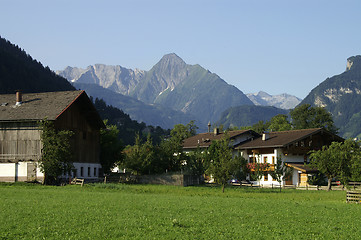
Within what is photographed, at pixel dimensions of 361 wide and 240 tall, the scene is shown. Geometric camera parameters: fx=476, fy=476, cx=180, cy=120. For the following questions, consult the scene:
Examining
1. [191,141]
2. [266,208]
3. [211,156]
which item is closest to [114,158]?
[211,156]

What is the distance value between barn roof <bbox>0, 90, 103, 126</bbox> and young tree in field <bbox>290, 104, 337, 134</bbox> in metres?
77.9

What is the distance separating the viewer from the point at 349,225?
70.9ft

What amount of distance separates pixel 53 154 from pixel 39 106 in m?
9.80

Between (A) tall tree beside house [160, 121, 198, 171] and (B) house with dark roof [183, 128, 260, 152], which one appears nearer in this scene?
(A) tall tree beside house [160, 121, 198, 171]

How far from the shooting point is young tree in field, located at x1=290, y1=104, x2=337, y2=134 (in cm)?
12950

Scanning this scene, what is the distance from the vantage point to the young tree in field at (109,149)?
76.5m

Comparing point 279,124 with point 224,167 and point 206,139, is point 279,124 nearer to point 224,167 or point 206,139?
point 206,139

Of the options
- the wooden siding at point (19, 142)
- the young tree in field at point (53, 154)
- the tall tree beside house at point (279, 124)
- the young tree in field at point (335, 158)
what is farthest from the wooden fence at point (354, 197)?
the tall tree beside house at point (279, 124)

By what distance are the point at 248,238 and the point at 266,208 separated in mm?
11708

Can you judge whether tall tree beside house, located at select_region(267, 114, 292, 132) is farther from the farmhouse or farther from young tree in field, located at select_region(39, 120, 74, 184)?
young tree in field, located at select_region(39, 120, 74, 184)

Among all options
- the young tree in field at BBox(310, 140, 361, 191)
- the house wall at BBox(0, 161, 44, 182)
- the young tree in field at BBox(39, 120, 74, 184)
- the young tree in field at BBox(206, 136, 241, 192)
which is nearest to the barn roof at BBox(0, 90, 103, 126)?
the young tree in field at BBox(39, 120, 74, 184)

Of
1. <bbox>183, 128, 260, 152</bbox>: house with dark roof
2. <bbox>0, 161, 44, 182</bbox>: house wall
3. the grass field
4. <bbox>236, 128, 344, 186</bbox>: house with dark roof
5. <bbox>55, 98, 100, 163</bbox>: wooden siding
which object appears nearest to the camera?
the grass field

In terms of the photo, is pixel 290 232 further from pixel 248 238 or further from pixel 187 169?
pixel 187 169

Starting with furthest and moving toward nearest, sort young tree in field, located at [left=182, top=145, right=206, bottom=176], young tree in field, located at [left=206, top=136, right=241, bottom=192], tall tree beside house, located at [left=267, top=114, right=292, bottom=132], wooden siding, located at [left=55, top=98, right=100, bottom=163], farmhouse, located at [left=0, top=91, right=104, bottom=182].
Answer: tall tree beside house, located at [left=267, top=114, right=292, bottom=132] < young tree in field, located at [left=182, top=145, right=206, bottom=176] < wooden siding, located at [left=55, top=98, right=100, bottom=163] < farmhouse, located at [left=0, top=91, right=104, bottom=182] < young tree in field, located at [left=206, top=136, right=241, bottom=192]
